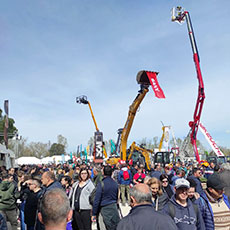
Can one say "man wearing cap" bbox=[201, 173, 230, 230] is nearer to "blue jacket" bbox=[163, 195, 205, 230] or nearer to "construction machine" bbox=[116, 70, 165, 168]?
"blue jacket" bbox=[163, 195, 205, 230]

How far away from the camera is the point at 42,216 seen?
205 cm

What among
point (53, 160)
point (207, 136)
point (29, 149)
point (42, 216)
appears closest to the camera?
point (42, 216)

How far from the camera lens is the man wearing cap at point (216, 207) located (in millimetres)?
3375

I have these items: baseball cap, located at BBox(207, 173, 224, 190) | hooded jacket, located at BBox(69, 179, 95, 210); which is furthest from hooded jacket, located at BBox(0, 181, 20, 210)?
baseball cap, located at BBox(207, 173, 224, 190)

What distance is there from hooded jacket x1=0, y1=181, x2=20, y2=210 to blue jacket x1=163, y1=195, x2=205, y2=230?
4338mm

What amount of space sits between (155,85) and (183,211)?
13.8 metres

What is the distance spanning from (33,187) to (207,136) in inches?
1245

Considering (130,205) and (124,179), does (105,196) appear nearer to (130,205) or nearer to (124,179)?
(130,205)

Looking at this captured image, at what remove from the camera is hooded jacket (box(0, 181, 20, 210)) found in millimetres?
5934

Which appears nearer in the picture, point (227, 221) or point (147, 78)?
point (227, 221)

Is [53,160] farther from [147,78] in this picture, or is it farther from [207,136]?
[147,78]

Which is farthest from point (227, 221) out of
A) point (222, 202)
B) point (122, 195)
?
point (122, 195)

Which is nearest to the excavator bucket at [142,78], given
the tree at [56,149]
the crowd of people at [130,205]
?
the crowd of people at [130,205]

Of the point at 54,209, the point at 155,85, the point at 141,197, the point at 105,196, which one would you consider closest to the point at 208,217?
the point at 141,197
